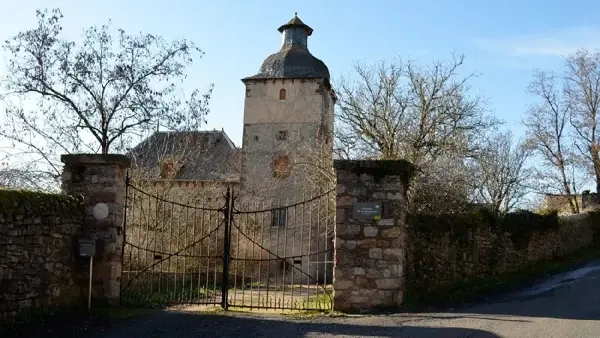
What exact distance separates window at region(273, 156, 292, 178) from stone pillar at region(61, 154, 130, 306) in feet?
59.1

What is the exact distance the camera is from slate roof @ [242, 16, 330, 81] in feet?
94.5

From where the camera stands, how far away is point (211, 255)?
15.2 metres

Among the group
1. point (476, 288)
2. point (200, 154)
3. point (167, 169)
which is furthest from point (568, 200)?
point (476, 288)

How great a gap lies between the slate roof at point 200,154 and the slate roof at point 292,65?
420cm

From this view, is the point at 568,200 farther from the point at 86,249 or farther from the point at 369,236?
the point at 86,249

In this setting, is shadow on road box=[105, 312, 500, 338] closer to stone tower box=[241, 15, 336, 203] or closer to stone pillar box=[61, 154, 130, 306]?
stone pillar box=[61, 154, 130, 306]

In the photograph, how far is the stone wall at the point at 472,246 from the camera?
33.3 ft

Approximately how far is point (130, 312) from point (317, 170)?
28.9ft

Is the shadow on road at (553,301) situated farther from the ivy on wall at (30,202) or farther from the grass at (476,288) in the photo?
the ivy on wall at (30,202)

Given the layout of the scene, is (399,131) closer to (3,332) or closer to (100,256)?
(100,256)

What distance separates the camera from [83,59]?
19.6 metres

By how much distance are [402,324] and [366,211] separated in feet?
6.11

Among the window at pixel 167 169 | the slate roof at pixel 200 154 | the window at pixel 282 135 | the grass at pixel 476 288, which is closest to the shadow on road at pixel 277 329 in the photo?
the grass at pixel 476 288

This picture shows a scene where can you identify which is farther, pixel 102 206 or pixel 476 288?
pixel 476 288
